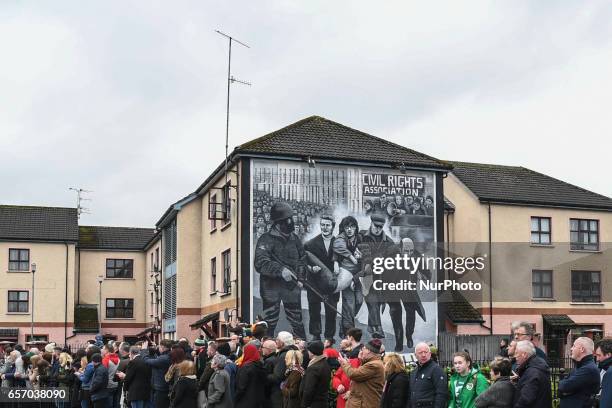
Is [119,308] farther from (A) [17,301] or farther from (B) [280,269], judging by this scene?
(B) [280,269]

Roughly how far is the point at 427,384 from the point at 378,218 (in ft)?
76.3

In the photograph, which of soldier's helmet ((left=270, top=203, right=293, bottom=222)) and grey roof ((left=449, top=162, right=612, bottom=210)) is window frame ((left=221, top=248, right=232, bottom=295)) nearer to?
soldier's helmet ((left=270, top=203, right=293, bottom=222))

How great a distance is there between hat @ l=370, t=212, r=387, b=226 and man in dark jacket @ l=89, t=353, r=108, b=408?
17.9 metres

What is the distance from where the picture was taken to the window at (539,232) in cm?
4244

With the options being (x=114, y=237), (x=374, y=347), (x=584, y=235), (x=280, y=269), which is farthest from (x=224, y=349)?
(x=114, y=237)

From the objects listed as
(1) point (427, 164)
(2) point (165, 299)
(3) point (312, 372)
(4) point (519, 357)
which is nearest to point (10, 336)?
(2) point (165, 299)

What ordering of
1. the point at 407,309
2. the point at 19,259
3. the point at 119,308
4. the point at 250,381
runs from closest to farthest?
1. the point at 250,381
2. the point at 407,309
3. the point at 19,259
4. the point at 119,308

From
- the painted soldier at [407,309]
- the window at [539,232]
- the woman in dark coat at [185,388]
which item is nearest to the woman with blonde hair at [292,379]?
the woman in dark coat at [185,388]

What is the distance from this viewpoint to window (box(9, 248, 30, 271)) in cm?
5381

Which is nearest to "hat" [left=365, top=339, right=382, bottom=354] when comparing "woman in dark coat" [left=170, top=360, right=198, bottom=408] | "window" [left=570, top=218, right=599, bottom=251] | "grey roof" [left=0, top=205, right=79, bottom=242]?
"woman in dark coat" [left=170, top=360, right=198, bottom=408]

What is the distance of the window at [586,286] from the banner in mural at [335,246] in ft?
36.1

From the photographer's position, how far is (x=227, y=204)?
34688 mm

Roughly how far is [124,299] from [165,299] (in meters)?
15.8

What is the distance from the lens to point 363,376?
12086 mm
